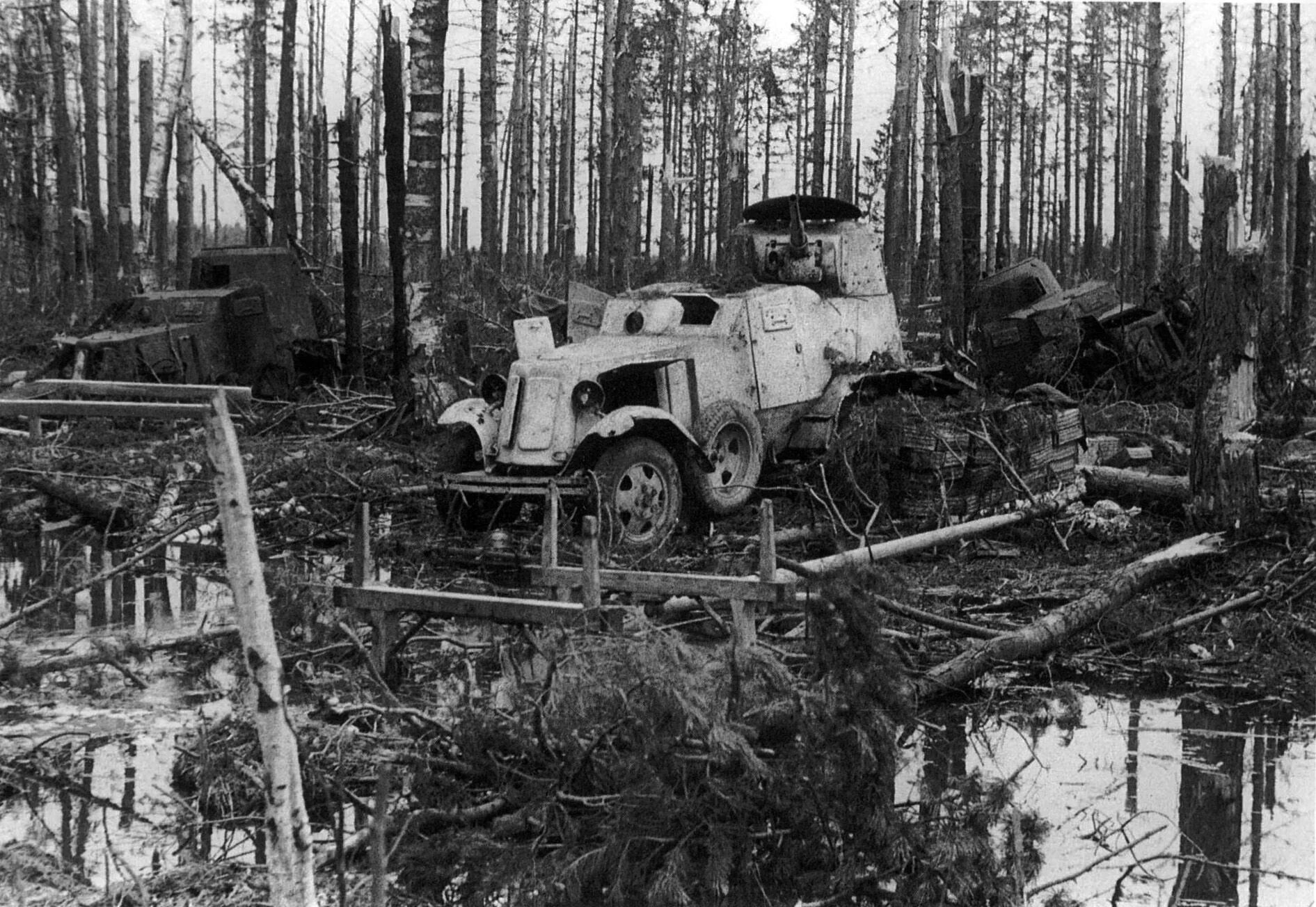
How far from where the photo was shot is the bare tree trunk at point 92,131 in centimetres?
2211

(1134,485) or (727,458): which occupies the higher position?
(727,458)

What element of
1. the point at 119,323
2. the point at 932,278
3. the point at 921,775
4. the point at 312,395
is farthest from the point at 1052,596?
the point at 932,278

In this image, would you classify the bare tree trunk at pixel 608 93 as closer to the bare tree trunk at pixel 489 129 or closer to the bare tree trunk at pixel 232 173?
the bare tree trunk at pixel 489 129

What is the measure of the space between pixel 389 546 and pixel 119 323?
19.2 feet

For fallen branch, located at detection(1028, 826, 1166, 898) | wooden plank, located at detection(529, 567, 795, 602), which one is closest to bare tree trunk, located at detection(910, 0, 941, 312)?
wooden plank, located at detection(529, 567, 795, 602)

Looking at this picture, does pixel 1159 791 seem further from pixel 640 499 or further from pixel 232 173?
pixel 232 173

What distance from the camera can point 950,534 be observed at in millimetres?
7230

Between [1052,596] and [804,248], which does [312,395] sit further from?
[1052,596]

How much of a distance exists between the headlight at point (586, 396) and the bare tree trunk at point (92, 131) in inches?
582

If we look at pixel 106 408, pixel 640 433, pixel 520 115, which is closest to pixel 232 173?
pixel 520 115

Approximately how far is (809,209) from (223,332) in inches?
231

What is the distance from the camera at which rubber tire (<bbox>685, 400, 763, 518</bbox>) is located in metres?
8.42

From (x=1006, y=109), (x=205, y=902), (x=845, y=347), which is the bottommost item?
(x=205, y=902)

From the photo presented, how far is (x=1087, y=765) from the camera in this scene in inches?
184
